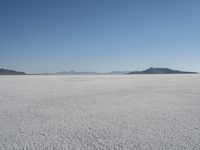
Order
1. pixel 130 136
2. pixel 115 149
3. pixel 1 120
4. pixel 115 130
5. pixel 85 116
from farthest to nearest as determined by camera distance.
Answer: pixel 85 116
pixel 1 120
pixel 115 130
pixel 130 136
pixel 115 149

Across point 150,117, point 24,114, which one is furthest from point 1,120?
point 150,117

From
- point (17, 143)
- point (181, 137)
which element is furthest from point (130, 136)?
point (17, 143)

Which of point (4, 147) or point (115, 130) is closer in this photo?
point (4, 147)

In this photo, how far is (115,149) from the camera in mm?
3051

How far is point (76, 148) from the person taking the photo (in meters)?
3.10

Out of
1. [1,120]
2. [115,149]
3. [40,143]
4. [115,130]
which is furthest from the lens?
[1,120]

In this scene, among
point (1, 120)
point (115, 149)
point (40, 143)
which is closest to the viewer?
point (115, 149)

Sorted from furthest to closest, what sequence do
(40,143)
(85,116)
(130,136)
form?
1. (85,116)
2. (130,136)
3. (40,143)

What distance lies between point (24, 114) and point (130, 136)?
10.0 ft

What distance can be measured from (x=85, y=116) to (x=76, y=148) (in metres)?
2.02

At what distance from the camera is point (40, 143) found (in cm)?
330

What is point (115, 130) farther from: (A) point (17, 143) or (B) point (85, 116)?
(A) point (17, 143)

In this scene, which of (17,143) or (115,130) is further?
(115,130)

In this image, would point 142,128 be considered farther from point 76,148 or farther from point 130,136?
point 76,148
